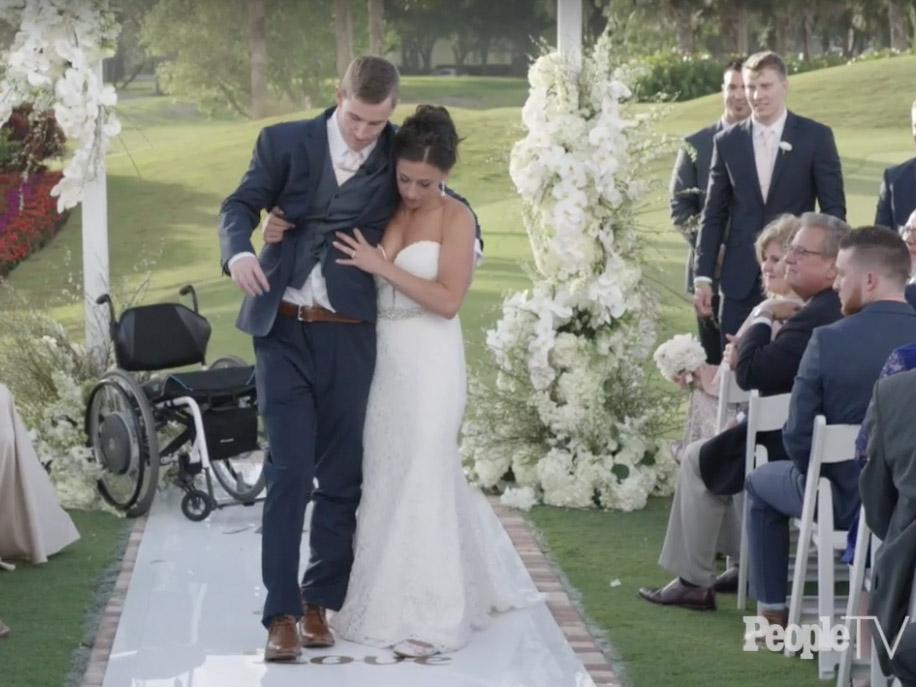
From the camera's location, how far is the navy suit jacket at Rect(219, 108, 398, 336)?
16.1ft

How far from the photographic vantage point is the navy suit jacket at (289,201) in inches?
193

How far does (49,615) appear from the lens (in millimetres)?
5531

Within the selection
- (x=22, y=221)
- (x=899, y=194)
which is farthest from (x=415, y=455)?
(x=22, y=221)

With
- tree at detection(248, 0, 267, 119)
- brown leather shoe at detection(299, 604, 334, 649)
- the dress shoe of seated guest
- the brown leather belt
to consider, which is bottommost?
the dress shoe of seated guest

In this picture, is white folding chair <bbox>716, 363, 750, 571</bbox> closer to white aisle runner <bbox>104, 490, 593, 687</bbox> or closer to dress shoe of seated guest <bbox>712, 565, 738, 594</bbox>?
dress shoe of seated guest <bbox>712, 565, 738, 594</bbox>

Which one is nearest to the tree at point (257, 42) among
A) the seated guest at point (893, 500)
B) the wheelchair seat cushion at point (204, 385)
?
the wheelchair seat cushion at point (204, 385)

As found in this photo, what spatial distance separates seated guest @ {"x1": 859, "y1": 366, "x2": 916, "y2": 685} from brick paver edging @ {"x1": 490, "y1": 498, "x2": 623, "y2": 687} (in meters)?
1.27

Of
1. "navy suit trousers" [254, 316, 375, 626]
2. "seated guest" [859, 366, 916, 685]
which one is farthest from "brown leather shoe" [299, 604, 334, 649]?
"seated guest" [859, 366, 916, 685]

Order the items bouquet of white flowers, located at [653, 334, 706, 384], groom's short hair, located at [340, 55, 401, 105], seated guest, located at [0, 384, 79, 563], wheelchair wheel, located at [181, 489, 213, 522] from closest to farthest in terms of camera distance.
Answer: groom's short hair, located at [340, 55, 401, 105]
seated guest, located at [0, 384, 79, 563]
bouquet of white flowers, located at [653, 334, 706, 384]
wheelchair wheel, located at [181, 489, 213, 522]

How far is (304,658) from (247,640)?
32cm

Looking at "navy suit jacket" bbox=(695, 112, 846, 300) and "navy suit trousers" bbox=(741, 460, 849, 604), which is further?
"navy suit jacket" bbox=(695, 112, 846, 300)

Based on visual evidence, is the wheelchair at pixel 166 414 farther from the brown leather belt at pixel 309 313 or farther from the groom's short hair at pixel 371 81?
the groom's short hair at pixel 371 81

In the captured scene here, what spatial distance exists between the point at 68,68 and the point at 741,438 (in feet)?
12.4

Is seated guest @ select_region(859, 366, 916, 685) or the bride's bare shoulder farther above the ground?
the bride's bare shoulder
